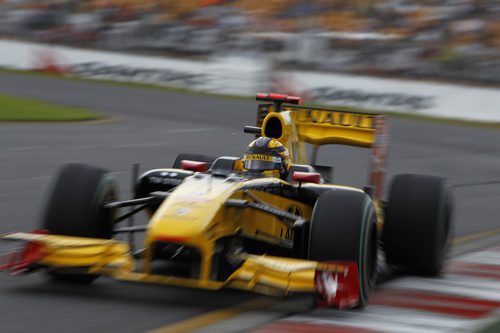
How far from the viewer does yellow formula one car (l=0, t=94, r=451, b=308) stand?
6.69 meters

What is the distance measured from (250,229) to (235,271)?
58cm

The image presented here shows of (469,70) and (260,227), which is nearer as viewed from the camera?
(260,227)

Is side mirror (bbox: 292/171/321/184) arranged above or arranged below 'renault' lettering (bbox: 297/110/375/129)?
below

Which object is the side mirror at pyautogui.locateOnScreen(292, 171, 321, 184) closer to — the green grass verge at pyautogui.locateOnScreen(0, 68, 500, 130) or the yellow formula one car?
the yellow formula one car

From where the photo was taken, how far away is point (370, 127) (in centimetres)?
959

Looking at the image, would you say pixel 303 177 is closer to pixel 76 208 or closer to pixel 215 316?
pixel 215 316

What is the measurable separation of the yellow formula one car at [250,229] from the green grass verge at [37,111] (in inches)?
519

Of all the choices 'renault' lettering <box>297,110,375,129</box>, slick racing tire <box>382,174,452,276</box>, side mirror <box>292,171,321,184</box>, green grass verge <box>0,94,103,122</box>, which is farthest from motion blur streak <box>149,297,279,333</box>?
green grass verge <box>0,94,103,122</box>

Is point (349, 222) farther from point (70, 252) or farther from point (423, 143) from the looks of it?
point (423, 143)

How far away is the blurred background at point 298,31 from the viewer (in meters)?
26.9

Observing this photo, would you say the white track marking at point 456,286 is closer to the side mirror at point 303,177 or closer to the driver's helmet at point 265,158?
the side mirror at point 303,177

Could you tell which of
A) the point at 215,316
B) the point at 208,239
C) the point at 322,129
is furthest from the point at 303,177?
the point at 322,129

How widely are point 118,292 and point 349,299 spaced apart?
1.73 m

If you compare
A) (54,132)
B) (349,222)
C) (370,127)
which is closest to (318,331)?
(349,222)
